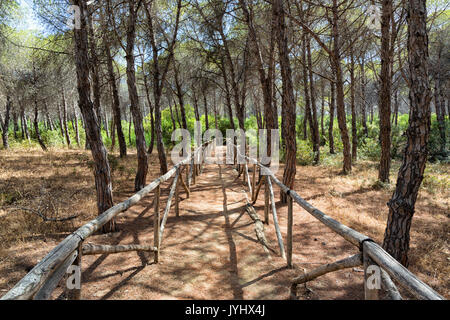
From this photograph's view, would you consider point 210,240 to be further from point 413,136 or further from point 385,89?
point 385,89

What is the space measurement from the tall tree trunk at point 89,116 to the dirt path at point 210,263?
2.17ft

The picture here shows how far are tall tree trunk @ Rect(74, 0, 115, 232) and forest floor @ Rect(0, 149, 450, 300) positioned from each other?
0.65 metres

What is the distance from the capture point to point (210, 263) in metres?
3.47

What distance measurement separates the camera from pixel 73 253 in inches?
66.7

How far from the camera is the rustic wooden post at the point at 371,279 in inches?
59.7

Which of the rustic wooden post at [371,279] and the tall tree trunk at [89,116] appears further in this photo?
the tall tree trunk at [89,116]

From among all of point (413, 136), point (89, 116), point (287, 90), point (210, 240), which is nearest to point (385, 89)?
point (287, 90)

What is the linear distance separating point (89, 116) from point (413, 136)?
4.30 m

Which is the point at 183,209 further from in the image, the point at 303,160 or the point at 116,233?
the point at 303,160

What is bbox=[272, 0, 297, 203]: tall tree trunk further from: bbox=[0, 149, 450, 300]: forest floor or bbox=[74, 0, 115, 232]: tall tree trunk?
bbox=[74, 0, 115, 232]: tall tree trunk

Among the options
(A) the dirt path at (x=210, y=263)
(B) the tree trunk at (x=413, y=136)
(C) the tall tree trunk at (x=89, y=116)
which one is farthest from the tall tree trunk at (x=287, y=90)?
(C) the tall tree trunk at (x=89, y=116)

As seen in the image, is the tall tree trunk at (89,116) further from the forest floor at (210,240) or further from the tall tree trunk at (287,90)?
the tall tree trunk at (287,90)

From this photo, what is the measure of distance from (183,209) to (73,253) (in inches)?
165
